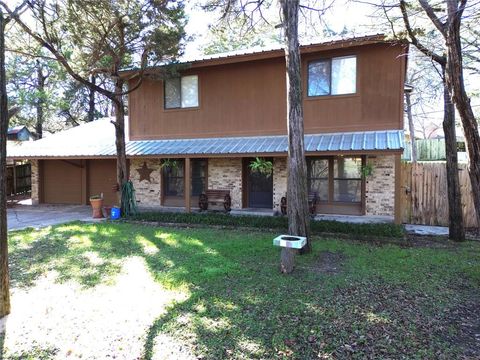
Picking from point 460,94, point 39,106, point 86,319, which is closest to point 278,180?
point 460,94

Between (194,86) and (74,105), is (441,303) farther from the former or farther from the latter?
(74,105)

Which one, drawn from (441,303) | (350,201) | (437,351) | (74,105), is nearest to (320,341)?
(437,351)

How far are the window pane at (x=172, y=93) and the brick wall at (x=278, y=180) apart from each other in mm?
4406

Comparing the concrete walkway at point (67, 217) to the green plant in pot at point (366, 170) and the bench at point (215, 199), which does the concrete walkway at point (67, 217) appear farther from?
the green plant in pot at point (366, 170)

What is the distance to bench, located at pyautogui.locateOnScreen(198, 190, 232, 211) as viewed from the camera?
12440 mm

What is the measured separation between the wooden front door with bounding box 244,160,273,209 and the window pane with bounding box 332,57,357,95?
11.8 feet

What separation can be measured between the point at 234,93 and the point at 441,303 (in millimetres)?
9529

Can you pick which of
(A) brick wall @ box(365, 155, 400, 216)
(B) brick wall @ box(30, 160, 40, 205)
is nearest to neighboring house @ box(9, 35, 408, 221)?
(A) brick wall @ box(365, 155, 400, 216)

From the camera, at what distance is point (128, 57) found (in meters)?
11.9

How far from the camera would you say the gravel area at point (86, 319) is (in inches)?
148

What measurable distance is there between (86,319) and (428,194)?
979 centimetres

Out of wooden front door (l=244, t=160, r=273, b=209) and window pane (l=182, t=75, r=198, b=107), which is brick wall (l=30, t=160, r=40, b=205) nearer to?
window pane (l=182, t=75, r=198, b=107)

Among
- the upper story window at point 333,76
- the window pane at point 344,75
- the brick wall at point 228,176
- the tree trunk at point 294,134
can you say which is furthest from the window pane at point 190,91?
the tree trunk at point 294,134

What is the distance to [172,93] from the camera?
13.6m
